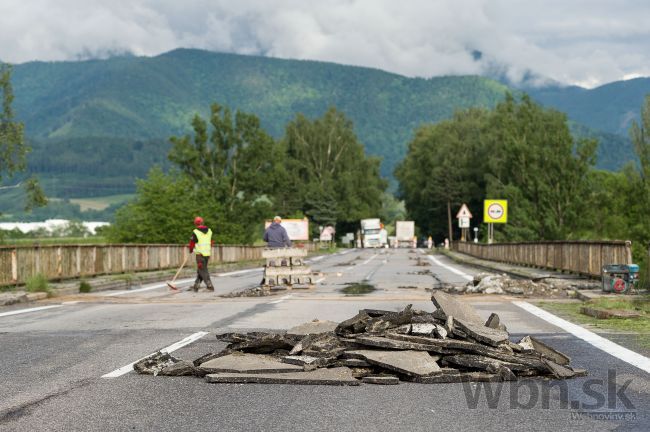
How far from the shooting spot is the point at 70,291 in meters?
21.8

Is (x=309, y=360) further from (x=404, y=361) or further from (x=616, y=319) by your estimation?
(x=616, y=319)

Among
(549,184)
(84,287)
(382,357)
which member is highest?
(549,184)

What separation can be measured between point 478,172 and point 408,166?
22.3 metres

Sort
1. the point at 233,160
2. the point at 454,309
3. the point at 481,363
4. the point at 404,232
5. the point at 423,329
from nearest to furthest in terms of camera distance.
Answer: the point at 481,363 < the point at 423,329 < the point at 454,309 < the point at 233,160 < the point at 404,232

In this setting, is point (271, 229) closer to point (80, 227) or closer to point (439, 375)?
point (439, 375)

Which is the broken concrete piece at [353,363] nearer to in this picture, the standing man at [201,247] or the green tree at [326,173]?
the standing man at [201,247]

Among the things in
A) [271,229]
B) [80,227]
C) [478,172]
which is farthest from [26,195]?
[80,227]

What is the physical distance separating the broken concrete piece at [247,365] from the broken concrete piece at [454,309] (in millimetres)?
2164

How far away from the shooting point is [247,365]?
8.08m

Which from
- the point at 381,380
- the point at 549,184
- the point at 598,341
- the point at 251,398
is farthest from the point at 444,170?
the point at 251,398

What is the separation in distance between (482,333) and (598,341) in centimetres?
252

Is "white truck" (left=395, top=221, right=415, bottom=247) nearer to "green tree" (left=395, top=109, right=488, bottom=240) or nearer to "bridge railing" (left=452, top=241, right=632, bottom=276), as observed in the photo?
"green tree" (left=395, top=109, right=488, bottom=240)

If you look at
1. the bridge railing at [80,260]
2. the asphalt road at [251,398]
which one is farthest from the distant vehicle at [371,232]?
the asphalt road at [251,398]

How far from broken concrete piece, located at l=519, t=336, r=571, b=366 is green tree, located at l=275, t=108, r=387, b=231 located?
10627 centimetres
